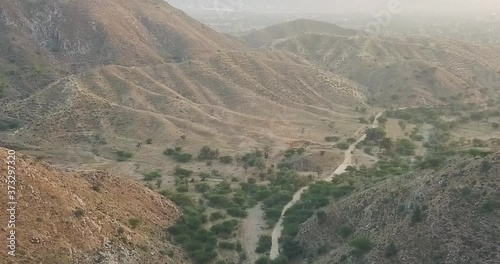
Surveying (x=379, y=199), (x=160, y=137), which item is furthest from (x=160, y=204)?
(x=160, y=137)

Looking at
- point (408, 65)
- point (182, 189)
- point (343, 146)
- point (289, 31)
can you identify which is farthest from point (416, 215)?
point (289, 31)

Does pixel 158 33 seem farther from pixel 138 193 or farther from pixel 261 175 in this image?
pixel 138 193

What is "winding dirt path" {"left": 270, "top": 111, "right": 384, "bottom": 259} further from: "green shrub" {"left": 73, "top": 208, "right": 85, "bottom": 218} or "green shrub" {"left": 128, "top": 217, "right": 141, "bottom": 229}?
"green shrub" {"left": 73, "top": 208, "right": 85, "bottom": 218}

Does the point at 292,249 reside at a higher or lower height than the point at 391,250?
lower

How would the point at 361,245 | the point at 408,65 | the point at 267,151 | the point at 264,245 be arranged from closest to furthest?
the point at 361,245 < the point at 264,245 < the point at 267,151 < the point at 408,65

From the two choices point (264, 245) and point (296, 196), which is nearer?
point (264, 245)

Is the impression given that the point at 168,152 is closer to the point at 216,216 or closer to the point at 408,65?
the point at 216,216

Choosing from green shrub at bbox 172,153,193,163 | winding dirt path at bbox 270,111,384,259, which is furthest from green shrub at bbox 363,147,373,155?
green shrub at bbox 172,153,193,163
